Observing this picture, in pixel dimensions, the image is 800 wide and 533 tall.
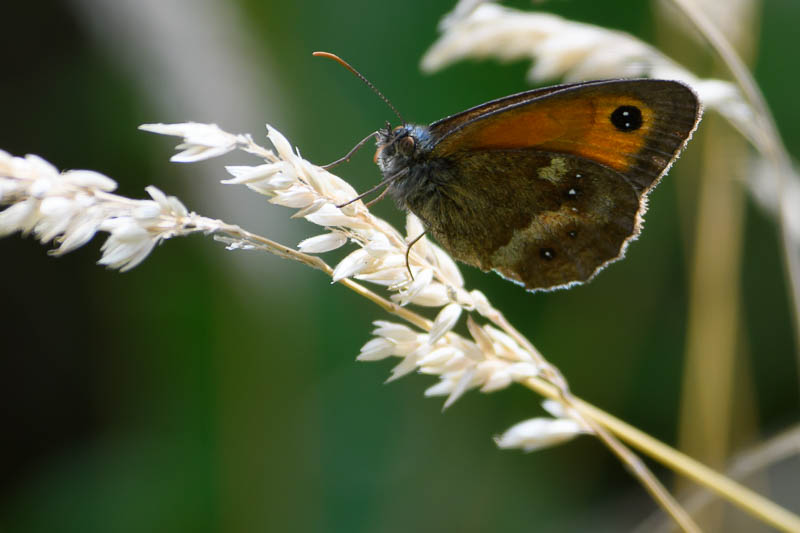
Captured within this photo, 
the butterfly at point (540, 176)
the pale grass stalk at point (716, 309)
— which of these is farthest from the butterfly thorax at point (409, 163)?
the pale grass stalk at point (716, 309)

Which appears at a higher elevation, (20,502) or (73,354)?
(73,354)

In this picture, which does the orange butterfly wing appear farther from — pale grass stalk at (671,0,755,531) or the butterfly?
pale grass stalk at (671,0,755,531)

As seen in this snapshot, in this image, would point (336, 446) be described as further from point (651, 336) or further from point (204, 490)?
point (651, 336)

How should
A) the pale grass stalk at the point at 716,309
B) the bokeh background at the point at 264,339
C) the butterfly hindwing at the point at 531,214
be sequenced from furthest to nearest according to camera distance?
the bokeh background at the point at 264,339 → the pale grass stalk at the point at 716,309 → the butterfly hindwing at the point at 531,214

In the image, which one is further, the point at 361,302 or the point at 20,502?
the point at 361,302

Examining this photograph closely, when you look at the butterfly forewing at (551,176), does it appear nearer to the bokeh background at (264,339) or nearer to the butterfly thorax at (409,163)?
the butterfly thorax at (409,163)

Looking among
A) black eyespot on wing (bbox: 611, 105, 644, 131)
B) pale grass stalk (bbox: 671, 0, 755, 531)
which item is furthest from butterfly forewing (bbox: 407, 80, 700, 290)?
pale grass stalk (bbox: 671, 0, 755, 531)

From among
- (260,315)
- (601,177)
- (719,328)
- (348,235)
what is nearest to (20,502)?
(260,315)
